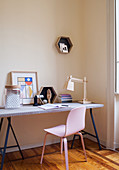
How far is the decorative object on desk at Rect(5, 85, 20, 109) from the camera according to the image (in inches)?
83.5

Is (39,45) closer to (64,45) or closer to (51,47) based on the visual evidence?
(51,47)

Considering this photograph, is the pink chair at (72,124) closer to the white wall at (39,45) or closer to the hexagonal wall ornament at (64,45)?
the white wall at (39,45)

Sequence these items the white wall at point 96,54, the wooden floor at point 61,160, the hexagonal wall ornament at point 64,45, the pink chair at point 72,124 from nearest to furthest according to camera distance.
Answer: the pink chair at point 72,124 → the wooden floor at point 61,160 → the white wall at point 96,54 → the hexagonal wall ornament at point 64,45

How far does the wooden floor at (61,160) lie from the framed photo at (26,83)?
75cm

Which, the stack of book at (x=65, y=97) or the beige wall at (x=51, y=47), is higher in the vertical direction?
the beige wall at (x=51, y=47)

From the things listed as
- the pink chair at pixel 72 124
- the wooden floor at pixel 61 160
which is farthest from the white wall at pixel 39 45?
the pink chair at pixel 72 124

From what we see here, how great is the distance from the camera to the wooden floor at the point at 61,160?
2051mm

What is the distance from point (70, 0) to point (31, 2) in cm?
73

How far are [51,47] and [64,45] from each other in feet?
0.75

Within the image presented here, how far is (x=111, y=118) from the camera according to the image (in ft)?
8.34

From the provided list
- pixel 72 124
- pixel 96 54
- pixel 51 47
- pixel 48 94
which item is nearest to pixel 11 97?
pixel 48 94

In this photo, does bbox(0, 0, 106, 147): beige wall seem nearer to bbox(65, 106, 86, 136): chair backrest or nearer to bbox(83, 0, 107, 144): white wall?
bbox(83, 0, 107, 144): white wall

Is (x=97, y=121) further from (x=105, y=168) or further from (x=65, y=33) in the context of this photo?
(x=65, y=33)

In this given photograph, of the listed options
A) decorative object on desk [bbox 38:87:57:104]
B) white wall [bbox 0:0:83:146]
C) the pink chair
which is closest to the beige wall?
white wall [bbox 0:0:83:146]
